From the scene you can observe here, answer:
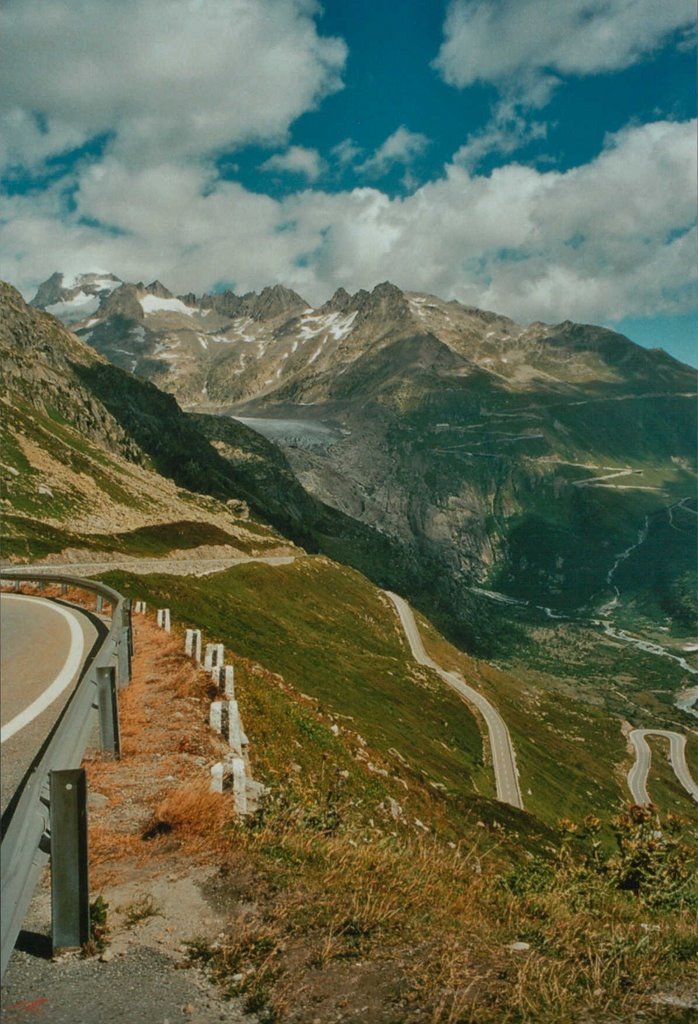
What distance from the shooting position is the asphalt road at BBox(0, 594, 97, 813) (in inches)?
335

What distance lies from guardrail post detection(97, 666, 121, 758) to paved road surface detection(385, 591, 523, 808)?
7210 centimetres

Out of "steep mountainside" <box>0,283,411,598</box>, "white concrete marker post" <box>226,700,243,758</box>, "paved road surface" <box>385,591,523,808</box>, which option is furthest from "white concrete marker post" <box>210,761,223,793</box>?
"paved road surface" <box>385,591,523,808</box>

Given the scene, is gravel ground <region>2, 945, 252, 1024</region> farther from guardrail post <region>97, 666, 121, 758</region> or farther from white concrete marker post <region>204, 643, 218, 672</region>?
white concrete marker post <region>204, 643, 218, 672</region>

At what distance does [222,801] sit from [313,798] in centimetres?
316

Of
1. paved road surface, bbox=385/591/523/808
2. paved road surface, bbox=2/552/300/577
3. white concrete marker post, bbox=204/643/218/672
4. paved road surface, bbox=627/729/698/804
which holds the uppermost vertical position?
white concrete marker post, bbox=204/643/218/672

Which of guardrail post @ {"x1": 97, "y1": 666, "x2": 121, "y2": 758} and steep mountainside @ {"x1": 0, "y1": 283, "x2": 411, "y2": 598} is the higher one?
steep mountainside @ {"x1": 0, "y1": 283, "x2": 411, "y2": 598}

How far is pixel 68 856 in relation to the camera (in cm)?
596

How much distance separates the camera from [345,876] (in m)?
8.28

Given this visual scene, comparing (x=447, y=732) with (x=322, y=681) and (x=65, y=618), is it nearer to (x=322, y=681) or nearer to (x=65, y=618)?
(x=322, y=681)

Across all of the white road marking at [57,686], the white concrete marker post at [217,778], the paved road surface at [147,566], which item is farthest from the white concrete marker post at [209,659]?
the paved road surface at [147,566]

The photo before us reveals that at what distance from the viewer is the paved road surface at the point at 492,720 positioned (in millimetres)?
89025

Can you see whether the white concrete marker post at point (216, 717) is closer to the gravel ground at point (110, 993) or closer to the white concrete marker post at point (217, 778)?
the white concrete marker post at point (217, 778)

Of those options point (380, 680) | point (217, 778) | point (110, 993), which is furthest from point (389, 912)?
point (380, 680)

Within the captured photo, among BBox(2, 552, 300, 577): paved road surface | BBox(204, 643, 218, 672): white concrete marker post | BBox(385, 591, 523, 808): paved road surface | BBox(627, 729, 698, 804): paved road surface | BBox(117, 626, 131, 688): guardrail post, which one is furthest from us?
BBox(627, 729, 698, 804): paved road surface
